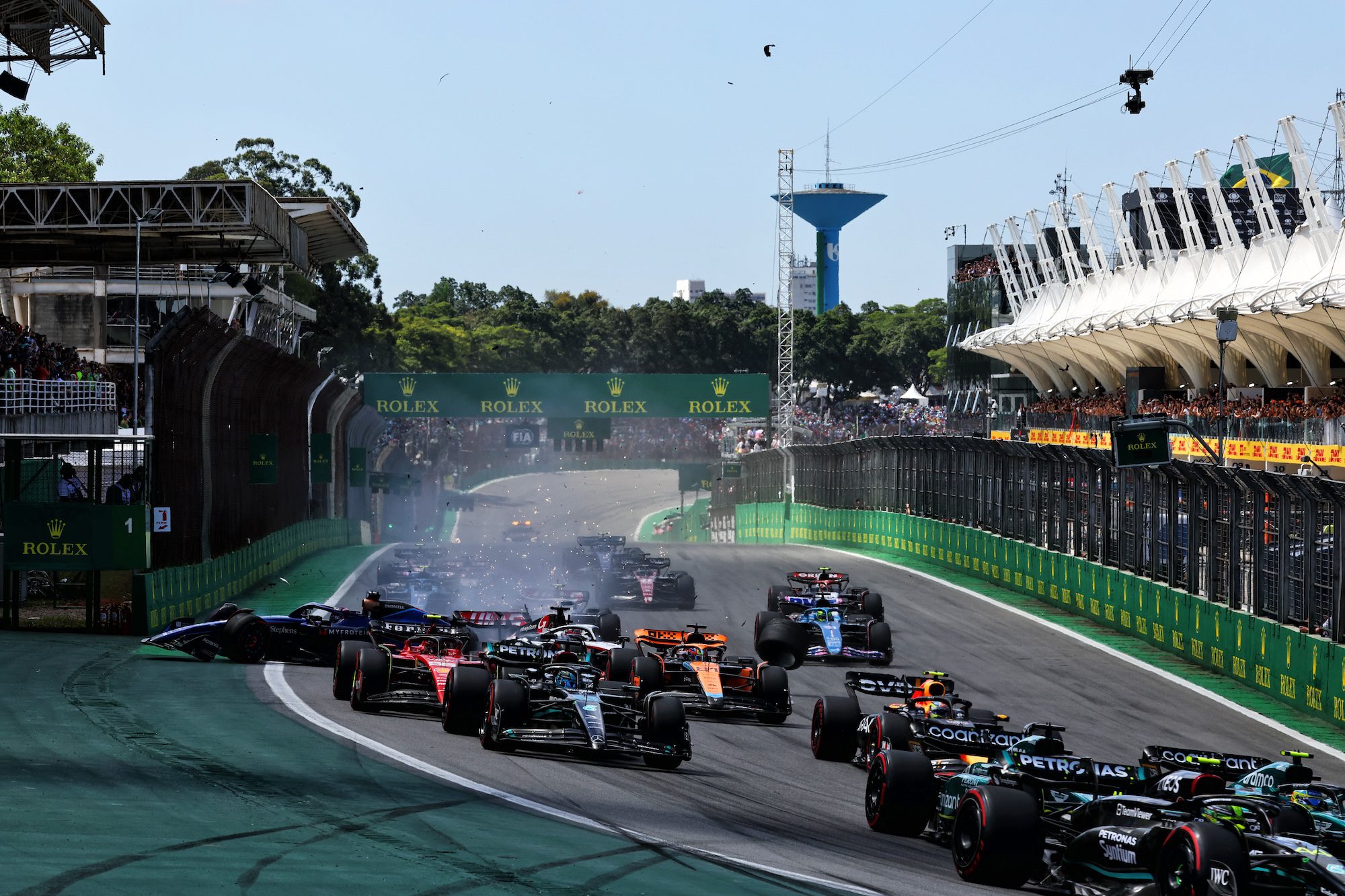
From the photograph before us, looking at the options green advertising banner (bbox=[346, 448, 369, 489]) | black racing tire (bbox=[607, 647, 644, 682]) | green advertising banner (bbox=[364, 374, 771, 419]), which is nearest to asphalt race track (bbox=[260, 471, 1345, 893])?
black racing tire (bbox=[607, 647, 644, 682])

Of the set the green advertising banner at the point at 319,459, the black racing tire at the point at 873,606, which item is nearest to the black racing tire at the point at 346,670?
the black racing tire at the point at 873,606

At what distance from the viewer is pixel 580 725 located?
49.6 feet

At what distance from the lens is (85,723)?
51.3 feet

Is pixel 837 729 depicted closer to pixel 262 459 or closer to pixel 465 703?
pixel 465 703

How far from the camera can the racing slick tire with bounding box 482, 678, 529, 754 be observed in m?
15.0

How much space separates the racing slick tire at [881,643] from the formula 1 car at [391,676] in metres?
7.65

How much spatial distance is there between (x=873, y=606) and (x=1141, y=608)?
5.20 m

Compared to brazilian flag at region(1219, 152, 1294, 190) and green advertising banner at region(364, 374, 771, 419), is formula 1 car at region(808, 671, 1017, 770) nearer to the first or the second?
green advertising banner at region(364, 374, 771, 419)

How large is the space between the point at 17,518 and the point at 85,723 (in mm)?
9942

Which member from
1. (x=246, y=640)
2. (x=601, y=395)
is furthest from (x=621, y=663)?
(x=601, y=395)

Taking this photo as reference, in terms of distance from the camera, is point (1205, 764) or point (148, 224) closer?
point (1205, 764)

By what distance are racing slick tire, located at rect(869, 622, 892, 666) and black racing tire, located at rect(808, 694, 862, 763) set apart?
26.3 ft

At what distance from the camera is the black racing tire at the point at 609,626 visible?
74.0ft

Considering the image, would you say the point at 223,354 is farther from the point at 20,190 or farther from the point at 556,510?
the point at 556,510
